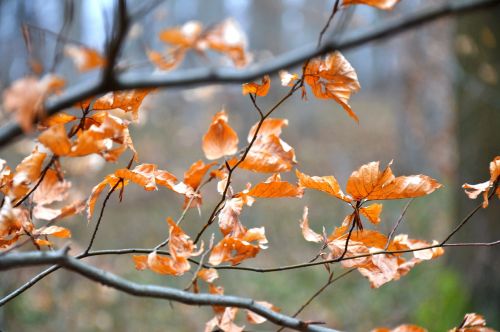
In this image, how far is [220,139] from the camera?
2.90 feet

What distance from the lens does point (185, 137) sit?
1245 centimetres

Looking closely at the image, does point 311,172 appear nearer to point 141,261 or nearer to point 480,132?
point 480,132

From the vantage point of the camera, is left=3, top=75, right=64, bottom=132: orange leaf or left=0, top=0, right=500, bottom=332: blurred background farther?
left=0, top=0, right=500, bottom=332: blurred background

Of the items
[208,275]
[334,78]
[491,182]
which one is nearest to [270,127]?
[334,78]

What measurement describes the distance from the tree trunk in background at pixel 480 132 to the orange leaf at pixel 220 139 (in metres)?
2.31

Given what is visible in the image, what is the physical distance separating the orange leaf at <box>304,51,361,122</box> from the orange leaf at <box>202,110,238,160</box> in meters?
0.20

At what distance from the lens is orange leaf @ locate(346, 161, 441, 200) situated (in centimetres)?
75

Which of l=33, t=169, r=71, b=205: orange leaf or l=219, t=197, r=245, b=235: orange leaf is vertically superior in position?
l=33, t=169, r=71, b=205: orange leaf

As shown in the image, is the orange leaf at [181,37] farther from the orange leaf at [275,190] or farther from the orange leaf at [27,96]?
the orange leaf at [27,96]

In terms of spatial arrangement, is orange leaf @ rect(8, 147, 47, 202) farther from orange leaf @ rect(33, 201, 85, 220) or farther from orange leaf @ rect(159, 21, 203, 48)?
orange leaf @ rect(159, 21, 203, 48)

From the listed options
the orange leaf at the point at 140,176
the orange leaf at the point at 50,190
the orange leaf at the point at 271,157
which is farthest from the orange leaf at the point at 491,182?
the orange leaf at the point at 50,190

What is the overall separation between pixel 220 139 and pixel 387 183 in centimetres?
31

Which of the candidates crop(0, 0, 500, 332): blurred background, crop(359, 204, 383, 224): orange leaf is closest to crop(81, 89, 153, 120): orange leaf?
crop(0, 0, 500, 332): blurred background

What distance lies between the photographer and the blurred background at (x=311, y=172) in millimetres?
2641
